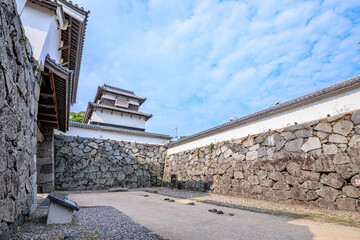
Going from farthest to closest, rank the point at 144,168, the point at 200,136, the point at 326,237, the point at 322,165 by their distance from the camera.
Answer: the point at 144,168, the point at 200,136, the point at 322,165, the point at 326,237

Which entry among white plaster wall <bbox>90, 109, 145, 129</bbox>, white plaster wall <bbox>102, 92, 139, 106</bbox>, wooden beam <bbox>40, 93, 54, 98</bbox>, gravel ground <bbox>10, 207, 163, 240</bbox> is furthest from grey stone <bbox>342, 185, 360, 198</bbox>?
white plaster wall <bbox>102, 92, 139, 106</bbox>

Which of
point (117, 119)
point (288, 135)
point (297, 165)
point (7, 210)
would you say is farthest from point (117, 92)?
point (7, 210)

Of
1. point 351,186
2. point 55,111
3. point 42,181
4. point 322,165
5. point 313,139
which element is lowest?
point 42,181

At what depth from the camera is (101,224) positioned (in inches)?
119

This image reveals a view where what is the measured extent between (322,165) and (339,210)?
1001 mm

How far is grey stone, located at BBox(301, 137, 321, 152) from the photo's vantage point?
4.90 meters

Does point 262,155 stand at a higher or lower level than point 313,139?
lower

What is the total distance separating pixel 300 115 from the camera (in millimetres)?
5527

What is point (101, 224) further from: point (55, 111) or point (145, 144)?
point (145, 144)

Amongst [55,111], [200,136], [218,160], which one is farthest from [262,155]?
[55,111]

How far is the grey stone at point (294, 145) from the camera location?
5.30 meters

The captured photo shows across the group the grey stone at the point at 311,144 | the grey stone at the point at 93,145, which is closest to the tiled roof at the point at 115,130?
the grey stone at the point at 93,145

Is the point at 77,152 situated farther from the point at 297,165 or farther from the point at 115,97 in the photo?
the point at 115,97

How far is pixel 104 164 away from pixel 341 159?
391 inches
